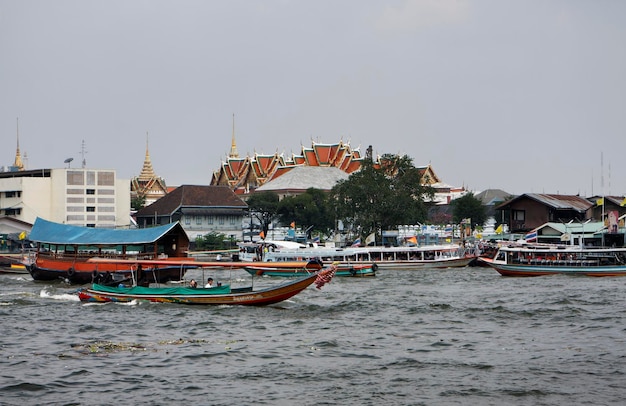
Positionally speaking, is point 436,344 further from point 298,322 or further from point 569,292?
point 569,292

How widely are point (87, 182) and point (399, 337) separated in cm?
6129

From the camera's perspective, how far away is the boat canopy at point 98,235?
43.6m

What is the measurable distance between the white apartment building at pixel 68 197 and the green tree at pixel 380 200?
21133 millimetres

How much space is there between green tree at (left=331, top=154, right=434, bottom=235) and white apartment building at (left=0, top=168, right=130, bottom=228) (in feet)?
69.3

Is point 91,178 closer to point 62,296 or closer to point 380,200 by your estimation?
point 380,200

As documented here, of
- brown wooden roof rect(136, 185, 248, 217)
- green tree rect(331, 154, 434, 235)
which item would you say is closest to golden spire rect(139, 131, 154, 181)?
brown wooden roof rect(136, 185, 248, 217)

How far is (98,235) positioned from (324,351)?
2448 cm

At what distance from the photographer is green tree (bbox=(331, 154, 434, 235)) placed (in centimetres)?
6900

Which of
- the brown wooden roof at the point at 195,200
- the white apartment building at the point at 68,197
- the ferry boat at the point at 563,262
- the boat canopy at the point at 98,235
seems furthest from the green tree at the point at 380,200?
the boat canopy at the point at 98,235

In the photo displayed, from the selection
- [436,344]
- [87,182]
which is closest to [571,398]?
[436,344]

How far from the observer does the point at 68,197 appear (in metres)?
80.8

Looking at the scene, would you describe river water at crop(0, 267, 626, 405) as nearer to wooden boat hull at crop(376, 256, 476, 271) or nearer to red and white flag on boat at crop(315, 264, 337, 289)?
red and white flag on boat at crop(315, 264, 337, 289)

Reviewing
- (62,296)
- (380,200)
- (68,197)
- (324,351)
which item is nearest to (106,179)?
(68,197)

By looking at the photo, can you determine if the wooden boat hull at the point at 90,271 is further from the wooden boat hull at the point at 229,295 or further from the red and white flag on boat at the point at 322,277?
the red and white flag on boat at the point at 322,277
